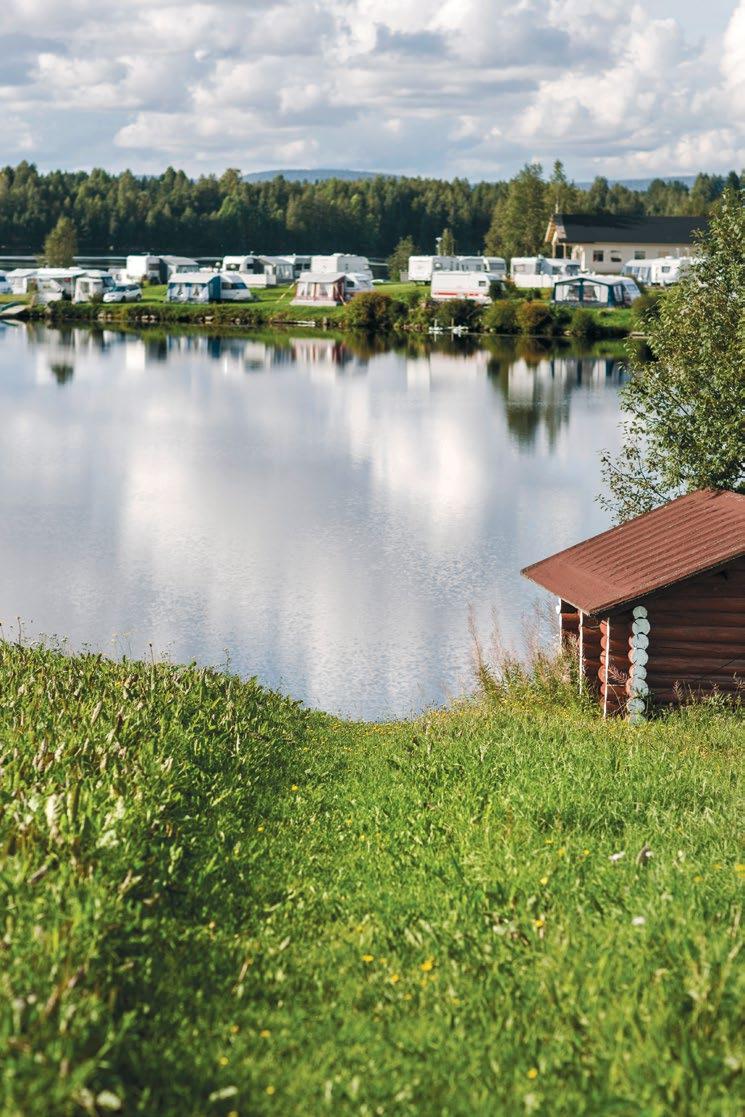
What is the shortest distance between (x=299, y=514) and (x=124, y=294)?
9096 cm

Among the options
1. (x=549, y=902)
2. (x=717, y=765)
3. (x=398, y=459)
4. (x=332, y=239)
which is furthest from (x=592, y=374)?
(x=332, y=239)

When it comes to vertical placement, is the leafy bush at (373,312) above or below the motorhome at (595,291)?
below

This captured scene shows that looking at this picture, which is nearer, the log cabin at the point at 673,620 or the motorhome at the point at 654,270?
the log cabin at the point at 673,620

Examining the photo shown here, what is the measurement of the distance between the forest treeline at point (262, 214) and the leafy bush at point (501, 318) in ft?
259

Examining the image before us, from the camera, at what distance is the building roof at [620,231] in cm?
12581

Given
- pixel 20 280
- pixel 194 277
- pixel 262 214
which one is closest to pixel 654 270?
pixel 194 277

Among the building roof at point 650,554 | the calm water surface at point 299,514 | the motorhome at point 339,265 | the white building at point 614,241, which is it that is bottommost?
the calm water surface at point 299,514

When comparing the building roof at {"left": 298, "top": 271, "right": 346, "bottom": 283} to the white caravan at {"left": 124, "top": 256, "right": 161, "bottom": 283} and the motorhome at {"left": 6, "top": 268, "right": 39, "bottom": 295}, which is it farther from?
the motorhome at {"left": 6, "top": 268, "right": 39, "bottom": 295}

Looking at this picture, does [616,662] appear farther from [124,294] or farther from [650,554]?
[124,294]

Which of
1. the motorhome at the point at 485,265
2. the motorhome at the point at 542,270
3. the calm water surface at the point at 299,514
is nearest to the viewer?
the calm water surface at the point at 299,514

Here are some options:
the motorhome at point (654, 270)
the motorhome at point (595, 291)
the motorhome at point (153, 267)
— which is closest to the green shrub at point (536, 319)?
the motorhome at point (595, 291)

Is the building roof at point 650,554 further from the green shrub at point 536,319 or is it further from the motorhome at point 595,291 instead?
the motorhome at point 595,291

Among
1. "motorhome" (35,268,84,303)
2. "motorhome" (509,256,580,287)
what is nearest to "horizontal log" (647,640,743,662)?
"motorhome" (509,256,580,287)

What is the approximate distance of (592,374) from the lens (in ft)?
229
